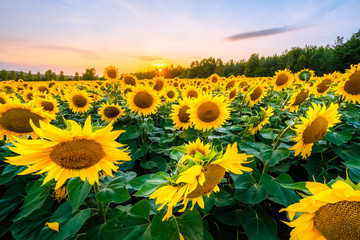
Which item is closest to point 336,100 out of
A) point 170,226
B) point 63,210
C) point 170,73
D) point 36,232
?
point 170,226

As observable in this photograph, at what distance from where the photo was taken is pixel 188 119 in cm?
323

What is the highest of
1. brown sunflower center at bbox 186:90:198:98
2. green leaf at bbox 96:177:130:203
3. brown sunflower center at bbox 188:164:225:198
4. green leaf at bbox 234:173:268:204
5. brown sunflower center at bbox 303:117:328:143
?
brown sunflower center at bbox 303:117:328:143

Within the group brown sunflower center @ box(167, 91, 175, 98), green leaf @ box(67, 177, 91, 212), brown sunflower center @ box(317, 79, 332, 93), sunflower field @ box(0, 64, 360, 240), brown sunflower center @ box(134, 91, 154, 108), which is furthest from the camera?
brown sunflower center @ box(167, 91, 175, 98)

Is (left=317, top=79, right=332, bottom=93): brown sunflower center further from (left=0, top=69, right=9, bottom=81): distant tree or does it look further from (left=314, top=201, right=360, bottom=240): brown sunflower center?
(left=0, top=69, right=9, bottom=81): distant tree

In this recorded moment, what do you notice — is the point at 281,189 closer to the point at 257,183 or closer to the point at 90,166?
the point at 257,183

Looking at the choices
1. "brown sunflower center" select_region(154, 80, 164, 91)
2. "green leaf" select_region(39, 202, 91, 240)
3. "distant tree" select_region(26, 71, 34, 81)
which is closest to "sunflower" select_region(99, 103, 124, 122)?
"green leaf" select_region(39, 202, 91, 240)

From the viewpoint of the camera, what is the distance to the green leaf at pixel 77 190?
1.16 meters

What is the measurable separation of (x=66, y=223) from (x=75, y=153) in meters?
0.68

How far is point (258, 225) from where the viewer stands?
68.8 inches

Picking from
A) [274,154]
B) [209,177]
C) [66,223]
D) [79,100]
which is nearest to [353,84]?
[274,154]

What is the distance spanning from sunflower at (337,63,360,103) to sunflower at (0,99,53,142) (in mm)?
4606

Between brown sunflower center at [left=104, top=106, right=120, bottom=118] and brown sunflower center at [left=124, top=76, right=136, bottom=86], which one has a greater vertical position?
brown sunflower center at [left=124, top=76, right=136, bottom=86]

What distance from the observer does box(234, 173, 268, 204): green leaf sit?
1.73 metres

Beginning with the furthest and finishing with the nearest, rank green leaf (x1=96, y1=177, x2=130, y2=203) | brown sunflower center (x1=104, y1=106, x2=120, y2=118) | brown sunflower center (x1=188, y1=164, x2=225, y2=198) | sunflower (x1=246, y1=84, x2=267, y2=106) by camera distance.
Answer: sunflower (x1=246, y1=84, x2=267, y2=106), brown sunflower center (x1=104, y1=106, x2=120, y2=118), green leaf (x1=96, y1=177, x2=130, y2=203), brown sunflower center (x1=188, y1=164, x2=225, y2=198)
